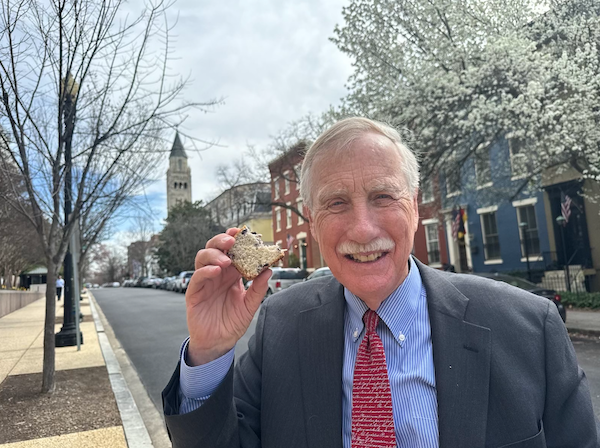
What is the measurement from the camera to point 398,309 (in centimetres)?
161

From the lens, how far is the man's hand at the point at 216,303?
1.50 metres

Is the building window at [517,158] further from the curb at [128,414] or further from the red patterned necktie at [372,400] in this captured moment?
the red patterned necktie at [372,400]

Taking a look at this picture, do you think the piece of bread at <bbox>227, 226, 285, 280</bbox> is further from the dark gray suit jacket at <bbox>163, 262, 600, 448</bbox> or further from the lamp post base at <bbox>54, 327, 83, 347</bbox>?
the lamp post base at <bbox>54, 327, 83, 347</bbox>

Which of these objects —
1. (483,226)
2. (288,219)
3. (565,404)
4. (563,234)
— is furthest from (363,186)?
(288,219)

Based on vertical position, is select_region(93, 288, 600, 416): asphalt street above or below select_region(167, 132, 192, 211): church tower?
below

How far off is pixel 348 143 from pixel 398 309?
626mm

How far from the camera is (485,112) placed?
11.3 meters

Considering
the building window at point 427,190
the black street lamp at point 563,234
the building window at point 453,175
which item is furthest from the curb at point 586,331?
the black street lamp at point 563,234

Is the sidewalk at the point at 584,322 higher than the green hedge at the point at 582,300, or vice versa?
the green hedge at the point at 582,300

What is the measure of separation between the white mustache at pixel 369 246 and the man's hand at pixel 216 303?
304mm

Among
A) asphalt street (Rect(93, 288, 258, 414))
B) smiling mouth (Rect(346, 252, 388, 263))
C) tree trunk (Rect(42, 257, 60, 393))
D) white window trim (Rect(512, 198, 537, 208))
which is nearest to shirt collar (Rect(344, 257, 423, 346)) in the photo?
smiling mouth (Rect(346, 252, 388, 263))

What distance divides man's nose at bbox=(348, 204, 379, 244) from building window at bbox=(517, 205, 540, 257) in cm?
2112

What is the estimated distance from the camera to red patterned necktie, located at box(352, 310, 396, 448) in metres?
1.42

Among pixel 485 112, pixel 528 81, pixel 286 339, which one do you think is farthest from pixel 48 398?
pixel 528 81
